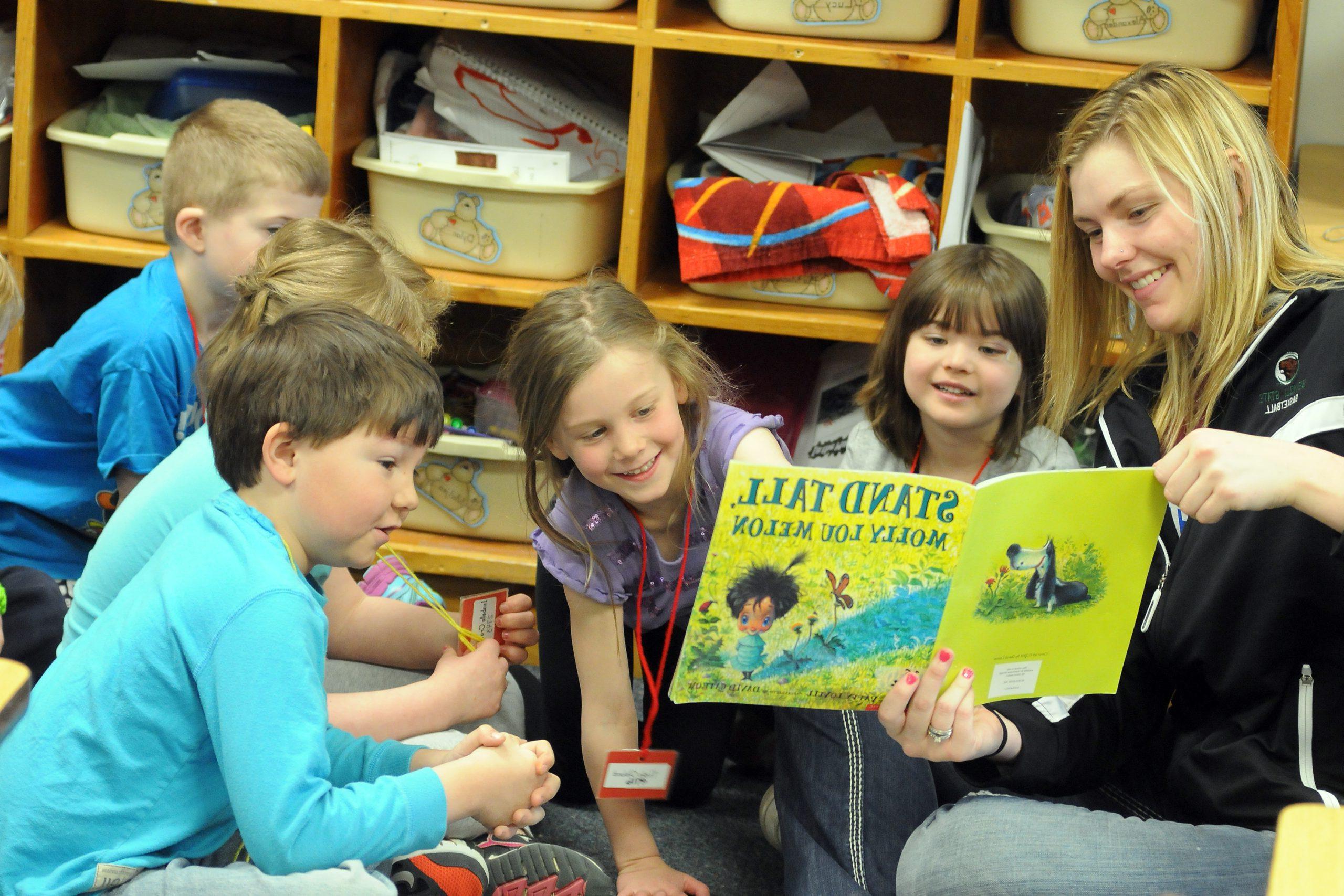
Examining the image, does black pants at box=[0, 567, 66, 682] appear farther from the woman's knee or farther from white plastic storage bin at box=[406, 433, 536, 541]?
the woman's knee

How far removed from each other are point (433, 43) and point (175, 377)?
64cm

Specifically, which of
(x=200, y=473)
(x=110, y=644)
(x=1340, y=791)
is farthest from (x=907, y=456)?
(x=110, y=644)

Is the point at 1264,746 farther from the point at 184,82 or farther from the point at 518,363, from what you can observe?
the point at 184,82

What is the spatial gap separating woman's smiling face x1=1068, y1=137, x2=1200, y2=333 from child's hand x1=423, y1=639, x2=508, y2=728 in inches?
28.0

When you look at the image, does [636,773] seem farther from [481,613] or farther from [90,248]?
[90,248]

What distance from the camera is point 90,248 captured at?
1826 millimetres

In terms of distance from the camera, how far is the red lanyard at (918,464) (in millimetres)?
1521

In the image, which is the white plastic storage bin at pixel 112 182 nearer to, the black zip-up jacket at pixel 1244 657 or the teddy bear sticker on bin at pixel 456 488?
the teddy bear sticker on bin at pixel 456 488

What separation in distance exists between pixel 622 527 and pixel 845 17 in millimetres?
802

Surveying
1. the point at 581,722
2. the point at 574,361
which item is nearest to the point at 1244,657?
the point at 574,361

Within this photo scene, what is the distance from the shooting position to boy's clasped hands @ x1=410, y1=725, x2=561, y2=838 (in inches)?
38.6

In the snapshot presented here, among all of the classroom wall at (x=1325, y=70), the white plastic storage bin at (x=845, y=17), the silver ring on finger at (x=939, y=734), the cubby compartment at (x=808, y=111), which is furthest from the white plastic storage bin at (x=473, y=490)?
the classroom wall at (x=1325, y=70)

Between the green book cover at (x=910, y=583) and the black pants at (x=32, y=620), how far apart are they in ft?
2.36

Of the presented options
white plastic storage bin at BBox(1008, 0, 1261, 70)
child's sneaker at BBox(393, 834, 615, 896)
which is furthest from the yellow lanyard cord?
white plastic storage bin at BBox(1008, 0, 1261, 70)
